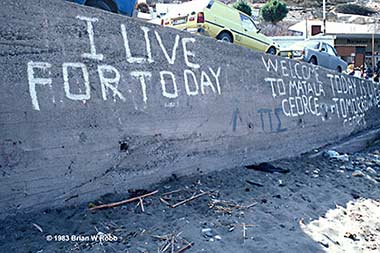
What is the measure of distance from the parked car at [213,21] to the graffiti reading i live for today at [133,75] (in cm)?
440

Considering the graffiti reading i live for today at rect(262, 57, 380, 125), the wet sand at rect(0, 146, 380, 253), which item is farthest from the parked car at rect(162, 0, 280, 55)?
the wet sand at rect(0, 146, 380, 253)

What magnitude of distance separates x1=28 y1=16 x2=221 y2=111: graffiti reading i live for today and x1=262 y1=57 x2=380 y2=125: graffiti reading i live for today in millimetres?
1979

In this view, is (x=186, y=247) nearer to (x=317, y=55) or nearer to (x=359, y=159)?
(x=359, y=159)

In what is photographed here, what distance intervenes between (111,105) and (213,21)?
6556mm

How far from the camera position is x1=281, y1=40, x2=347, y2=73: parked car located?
1438cm

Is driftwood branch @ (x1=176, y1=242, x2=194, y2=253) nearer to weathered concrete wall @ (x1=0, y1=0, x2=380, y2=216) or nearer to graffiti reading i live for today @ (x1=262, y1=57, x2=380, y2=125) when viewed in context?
weathered concrete wall @ (x1=0, y1=0, x2=380, y2=216)

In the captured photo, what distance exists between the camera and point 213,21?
32.3 ft

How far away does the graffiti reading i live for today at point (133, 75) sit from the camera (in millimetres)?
3447

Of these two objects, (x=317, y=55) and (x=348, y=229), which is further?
(x=317, y=55)

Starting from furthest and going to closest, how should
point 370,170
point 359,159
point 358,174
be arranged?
point 359,159, point 370,170, point 358,174

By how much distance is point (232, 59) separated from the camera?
19.6ft

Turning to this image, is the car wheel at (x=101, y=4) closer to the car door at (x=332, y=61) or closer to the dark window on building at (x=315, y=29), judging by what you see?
the car door at (x=332, y=61)

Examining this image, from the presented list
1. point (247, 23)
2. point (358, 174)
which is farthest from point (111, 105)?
point (247, 23)

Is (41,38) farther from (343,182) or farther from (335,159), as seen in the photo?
(335,159)
